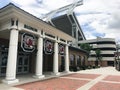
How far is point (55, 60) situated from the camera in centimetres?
1688

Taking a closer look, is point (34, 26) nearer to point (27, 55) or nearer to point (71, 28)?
point (27, 55)

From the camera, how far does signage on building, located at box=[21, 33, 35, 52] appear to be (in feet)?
38.0

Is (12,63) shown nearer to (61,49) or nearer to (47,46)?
(47,46)

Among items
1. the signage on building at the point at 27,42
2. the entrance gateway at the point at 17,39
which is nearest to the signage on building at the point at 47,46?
the entrance gateway at the point at 17,39

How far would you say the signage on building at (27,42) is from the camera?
11580 millimetres

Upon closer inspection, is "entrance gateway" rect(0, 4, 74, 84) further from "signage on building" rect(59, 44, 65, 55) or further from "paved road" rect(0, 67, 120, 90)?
"paved road" rect(0, 67, 120, 90)

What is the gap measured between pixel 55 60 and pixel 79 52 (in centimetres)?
1670

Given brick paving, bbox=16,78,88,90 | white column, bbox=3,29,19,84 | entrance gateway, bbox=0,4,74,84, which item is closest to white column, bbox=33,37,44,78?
entrance gateway, bbox=0,4,74,84

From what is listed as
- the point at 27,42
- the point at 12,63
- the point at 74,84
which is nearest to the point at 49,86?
the point at 74,84

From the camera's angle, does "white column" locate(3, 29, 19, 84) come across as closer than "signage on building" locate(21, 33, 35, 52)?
Yes

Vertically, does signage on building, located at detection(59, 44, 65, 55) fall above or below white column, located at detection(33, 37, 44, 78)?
above

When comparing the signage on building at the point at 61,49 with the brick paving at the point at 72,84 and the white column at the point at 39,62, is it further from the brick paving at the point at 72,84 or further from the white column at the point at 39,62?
the brick paving at the point at 72,84

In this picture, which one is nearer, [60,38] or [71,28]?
[60,38]

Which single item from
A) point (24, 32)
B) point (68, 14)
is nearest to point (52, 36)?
point (24, 32)
